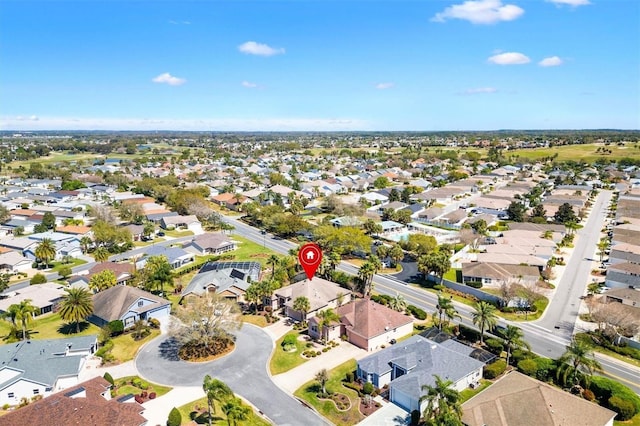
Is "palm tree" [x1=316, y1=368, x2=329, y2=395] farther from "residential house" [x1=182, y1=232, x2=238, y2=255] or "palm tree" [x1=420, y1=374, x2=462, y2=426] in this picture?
"residential house" [x1=182, y1=232, x2=238, y2=255]

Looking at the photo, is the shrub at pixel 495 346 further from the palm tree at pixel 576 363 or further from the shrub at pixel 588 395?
the shrub at pixel 588 395

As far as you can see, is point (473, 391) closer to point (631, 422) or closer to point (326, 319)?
point (631, 422)

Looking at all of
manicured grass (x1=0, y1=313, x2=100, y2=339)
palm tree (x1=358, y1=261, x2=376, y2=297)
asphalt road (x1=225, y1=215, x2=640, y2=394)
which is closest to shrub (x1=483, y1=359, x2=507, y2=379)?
asphalt road (x1=225, y1=215, x2=640, y2=394)

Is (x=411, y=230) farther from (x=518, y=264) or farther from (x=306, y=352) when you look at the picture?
(x=306, y=352)

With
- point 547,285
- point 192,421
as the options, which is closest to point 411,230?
point 547,285

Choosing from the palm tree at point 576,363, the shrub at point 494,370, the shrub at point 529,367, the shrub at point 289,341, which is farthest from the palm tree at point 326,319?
the palm tree at point 576,363

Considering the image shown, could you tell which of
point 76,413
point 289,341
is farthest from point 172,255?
point 76,413

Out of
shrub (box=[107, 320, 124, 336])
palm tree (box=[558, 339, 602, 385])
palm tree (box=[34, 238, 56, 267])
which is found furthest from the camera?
palm tree (box=[34, 238, 56, 267])
